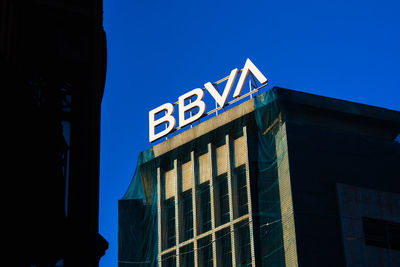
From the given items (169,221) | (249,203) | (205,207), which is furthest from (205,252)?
(169,221)

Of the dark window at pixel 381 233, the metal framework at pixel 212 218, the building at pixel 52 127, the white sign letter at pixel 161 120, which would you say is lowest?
the building at pixel 52 127

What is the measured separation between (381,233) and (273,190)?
20.8 ft

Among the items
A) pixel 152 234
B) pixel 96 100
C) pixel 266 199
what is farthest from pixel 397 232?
pixel 96 100

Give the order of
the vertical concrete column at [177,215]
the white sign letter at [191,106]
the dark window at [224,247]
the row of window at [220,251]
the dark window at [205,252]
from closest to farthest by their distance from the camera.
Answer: the row of window at [220,251] → the dark window at [224,247] → the dark window at [205,252] → the vertical concrete column at [177,215] → the white sign letter at [191,106]

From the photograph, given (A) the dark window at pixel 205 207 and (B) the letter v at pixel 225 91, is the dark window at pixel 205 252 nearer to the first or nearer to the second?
(A) the dark window at pixel 205 207

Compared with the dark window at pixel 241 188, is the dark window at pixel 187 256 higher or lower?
lower

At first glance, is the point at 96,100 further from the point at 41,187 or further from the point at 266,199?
the point at 266,199

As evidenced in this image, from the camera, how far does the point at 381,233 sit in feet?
168

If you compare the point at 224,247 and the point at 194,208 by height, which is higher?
the point at 194,208

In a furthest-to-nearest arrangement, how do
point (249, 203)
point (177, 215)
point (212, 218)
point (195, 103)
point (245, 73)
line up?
point (195, 103) < point (245, 73) < point (177, 215) < point (212, 218) < point (249, 203)

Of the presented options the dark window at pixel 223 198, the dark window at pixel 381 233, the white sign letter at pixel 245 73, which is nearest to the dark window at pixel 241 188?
A: the dark window at pixel 223 198

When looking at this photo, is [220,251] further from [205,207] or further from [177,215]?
[177,215]

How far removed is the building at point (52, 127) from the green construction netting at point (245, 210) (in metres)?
26.0

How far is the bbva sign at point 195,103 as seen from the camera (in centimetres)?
5834
